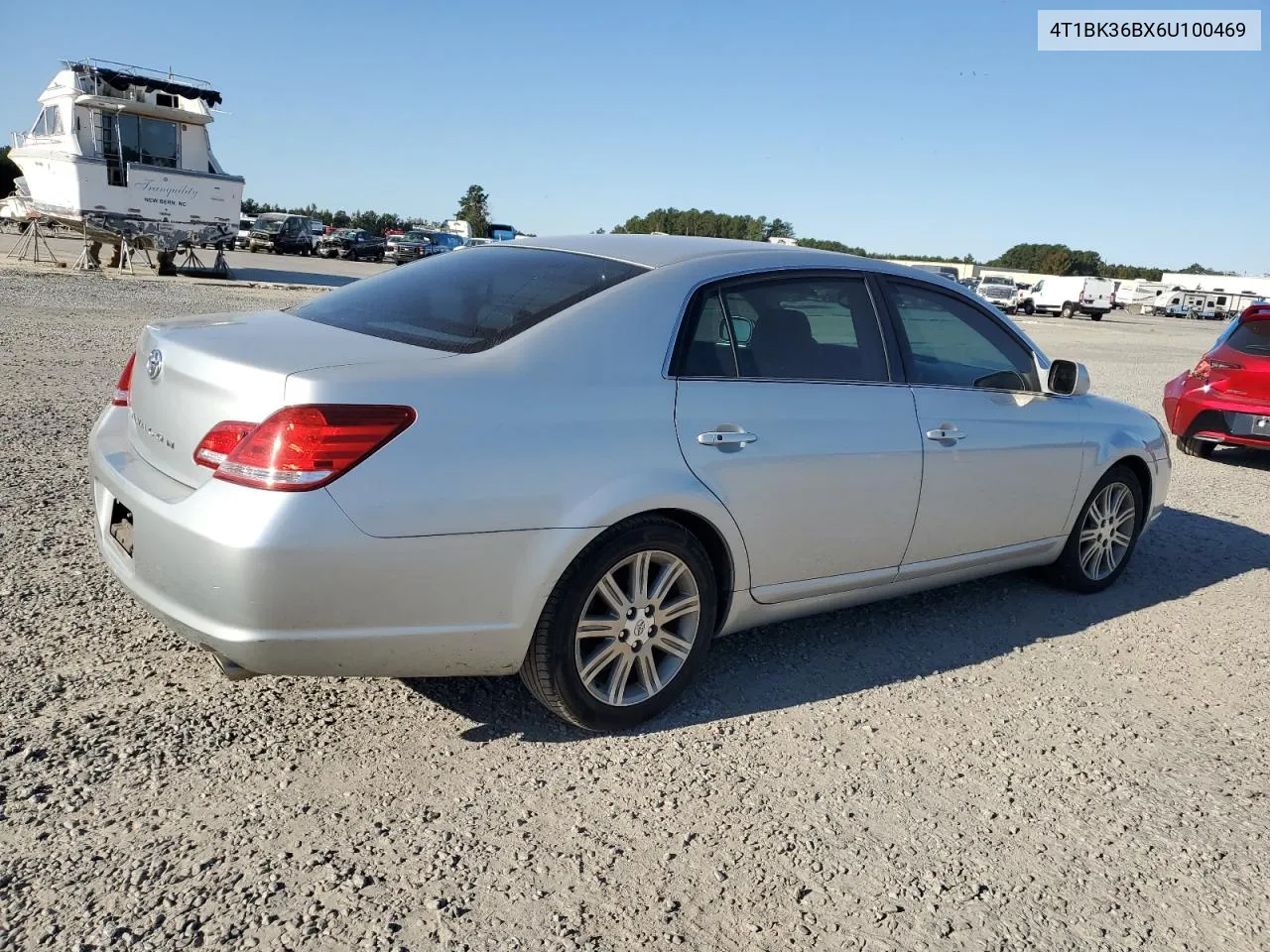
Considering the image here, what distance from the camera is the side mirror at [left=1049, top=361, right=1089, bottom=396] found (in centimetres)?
477

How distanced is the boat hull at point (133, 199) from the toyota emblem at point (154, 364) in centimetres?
2245

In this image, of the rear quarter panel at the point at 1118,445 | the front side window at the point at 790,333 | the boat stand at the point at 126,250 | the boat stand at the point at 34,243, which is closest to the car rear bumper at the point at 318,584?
the front side window at the point at 790,333

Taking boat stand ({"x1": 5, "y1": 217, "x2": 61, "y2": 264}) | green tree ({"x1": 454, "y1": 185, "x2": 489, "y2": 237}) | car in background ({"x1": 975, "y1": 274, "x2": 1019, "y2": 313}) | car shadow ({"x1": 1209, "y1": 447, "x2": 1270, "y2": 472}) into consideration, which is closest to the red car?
car shadow ({"x1": 1209, "y1": 447, "x2": 1270, "y2": 472})

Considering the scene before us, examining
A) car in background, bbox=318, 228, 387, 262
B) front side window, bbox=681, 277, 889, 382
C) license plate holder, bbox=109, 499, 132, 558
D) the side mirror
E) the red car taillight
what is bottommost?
car in background, bbox=318, 228, 387, 262

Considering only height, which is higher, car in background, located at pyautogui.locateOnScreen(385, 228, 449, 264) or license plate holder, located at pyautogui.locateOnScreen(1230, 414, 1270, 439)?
license plate holder, located at pyautogui.locateOnScreen(1230, 414, 1270, 439)

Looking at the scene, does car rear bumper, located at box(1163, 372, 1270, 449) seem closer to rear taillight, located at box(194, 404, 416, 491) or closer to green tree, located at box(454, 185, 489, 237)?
rear taillight, located at box(194, 404, 416, 491)

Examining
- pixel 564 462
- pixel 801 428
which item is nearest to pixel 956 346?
pixel 801 428

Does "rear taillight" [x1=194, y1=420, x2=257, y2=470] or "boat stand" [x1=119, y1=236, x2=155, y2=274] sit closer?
"rear taillight" [x1=194, y1=420, x2=257, y2=470]

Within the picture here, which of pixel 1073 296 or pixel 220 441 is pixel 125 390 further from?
pixel 1073 296

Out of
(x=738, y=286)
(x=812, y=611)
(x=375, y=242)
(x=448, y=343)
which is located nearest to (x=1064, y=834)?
(x=812, y=611)

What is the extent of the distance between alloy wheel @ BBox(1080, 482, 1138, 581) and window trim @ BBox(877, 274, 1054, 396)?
2.52 feet

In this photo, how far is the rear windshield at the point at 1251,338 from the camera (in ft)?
29.3

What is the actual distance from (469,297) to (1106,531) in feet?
11.6

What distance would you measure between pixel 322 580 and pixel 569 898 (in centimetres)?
104
